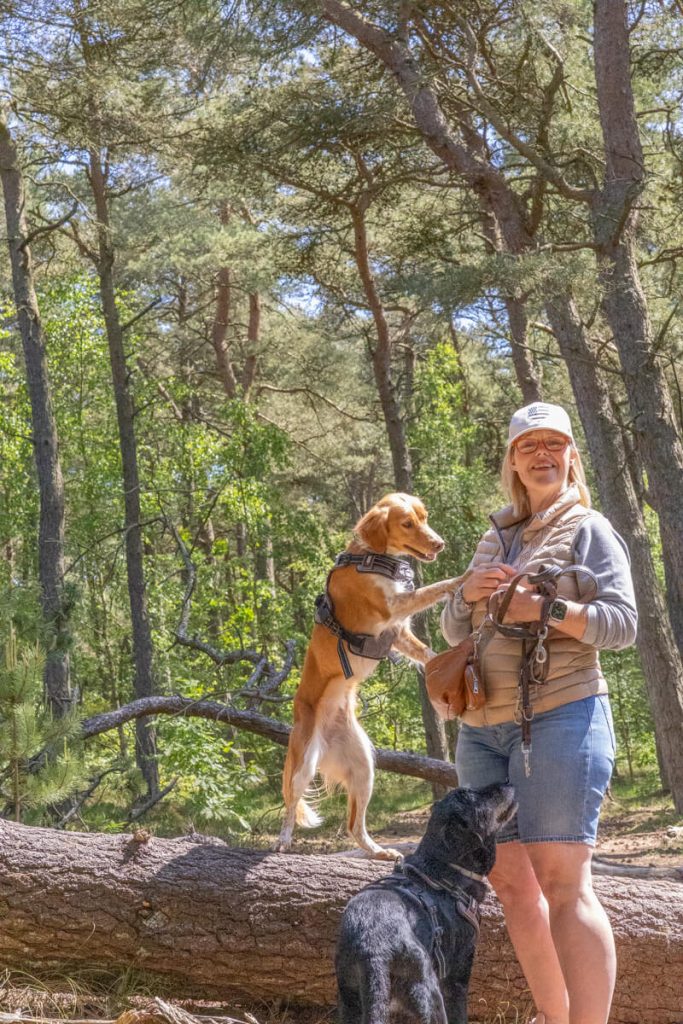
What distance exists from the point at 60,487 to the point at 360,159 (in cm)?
559

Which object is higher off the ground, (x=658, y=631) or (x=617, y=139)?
(x=617, y=139)

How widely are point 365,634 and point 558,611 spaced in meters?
2.20

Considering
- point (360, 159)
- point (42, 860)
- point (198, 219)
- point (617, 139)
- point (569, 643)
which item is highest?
point (198, 219)

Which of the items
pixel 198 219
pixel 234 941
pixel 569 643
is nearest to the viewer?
pixel 569 643

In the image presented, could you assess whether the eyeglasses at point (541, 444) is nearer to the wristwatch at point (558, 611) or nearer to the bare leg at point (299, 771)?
the wristwatch at point (558, 611)

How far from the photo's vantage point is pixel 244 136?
11.9 m

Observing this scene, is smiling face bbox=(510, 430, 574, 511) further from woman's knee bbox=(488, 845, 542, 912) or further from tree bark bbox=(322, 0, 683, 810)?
tree bark bbox=(322, 0, 683, 810)

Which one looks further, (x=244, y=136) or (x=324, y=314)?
(x=324, y=314)

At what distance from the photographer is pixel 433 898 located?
295 centimetres

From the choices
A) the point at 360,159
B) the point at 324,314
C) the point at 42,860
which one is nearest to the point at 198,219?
the point at 324,314

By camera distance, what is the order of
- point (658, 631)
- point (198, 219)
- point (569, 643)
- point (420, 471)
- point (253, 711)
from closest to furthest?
1. point (569, 643)
2. point (253, 711)
3. point (658, 631)
4. point (420, 471)
5. point (198, 219)

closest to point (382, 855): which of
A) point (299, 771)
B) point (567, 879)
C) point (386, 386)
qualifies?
point (299, 771)

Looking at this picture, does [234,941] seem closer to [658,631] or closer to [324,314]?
[658,631]

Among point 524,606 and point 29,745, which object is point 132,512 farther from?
point 524,606
